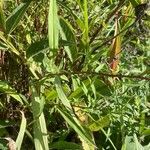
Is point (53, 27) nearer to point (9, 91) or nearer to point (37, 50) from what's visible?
point (37, 50)

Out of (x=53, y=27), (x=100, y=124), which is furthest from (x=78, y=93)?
(x=53, y=27)

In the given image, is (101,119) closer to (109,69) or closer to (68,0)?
(109,69)

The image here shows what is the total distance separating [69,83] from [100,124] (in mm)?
192

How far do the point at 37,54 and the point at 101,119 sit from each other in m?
0.26

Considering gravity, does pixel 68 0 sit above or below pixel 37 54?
above

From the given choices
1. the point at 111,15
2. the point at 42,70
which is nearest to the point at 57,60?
the point at 42,70

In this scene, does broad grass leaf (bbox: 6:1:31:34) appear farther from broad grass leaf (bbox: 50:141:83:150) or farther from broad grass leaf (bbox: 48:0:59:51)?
broad grass leaf (bbox: 50:141:83:150)

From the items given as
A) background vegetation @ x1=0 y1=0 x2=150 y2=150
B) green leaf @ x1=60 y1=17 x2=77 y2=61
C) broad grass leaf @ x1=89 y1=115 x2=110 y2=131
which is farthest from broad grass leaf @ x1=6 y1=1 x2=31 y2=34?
broad grass leaf @ x1=89 y1=115 x2=110 y2=131

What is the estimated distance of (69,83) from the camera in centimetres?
138

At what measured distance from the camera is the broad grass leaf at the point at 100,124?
1239mm

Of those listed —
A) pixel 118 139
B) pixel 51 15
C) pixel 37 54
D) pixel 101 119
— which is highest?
pixel 51 15

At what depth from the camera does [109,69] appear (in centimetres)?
140

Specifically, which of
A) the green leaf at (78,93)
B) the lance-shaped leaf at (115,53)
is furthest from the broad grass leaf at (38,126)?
the lance-shaped leaf at (115,53)

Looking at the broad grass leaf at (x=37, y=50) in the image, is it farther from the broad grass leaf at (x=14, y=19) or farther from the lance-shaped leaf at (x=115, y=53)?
the lance-shaped leaf at (x=115, y=53)
